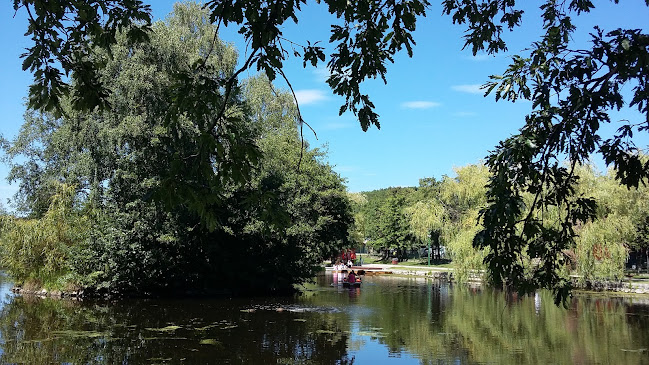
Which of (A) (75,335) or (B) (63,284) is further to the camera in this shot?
(B) (63,284)

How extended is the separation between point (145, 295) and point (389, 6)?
69.1 ft

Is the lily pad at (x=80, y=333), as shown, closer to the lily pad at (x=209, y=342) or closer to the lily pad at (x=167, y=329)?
the lily pad at (x=167, y=329)

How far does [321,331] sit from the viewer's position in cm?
1409

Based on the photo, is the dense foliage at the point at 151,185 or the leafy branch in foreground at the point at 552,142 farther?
the dense foliage at the point at 151,185

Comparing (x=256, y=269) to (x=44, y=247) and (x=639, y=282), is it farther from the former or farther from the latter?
(x=639, y=282)

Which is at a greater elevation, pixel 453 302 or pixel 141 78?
pixel 141 78

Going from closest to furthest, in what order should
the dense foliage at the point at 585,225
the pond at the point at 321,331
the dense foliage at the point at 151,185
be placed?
1. the pond at the point at 321,331
2. the dense foliage at the point at 151,185
3. the dense foliage at the point at 585,225

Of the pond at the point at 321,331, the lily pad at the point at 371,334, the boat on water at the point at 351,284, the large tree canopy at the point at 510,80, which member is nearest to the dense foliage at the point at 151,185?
the pond at the point at 321,331

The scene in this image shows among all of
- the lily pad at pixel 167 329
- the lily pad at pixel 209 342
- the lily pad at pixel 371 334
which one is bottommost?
the lily pad at pixel 371 334

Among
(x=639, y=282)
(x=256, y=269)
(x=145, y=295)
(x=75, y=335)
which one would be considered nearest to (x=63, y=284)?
(x=145, y=295)

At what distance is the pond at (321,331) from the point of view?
36.6 feet

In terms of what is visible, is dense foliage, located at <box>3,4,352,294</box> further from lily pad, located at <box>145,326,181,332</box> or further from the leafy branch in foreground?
the leafy branch in foreground

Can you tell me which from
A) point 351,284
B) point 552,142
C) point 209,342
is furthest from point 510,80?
point 351,284

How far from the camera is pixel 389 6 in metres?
3.85
